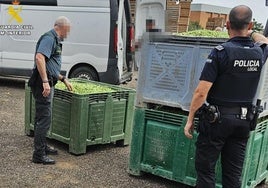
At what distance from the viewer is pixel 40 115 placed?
16.9 feet

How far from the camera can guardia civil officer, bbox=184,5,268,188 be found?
333 cm

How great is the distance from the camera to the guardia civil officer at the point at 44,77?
4.96 m

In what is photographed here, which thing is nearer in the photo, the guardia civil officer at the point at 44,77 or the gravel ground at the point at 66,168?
the gravel ground at the point at 66,168

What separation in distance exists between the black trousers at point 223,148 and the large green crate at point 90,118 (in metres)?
2.30

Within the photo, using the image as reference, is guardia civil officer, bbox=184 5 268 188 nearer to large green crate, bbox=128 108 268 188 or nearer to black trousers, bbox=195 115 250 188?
black trousers, bbox=195 115 250 188

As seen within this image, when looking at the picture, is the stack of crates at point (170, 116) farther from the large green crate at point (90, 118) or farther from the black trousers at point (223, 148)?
the large green crate at point (90, 118)

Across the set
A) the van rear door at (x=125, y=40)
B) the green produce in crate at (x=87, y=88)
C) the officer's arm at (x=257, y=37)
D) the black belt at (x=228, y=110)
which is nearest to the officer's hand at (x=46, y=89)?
the green produce in crate at (x=87, y=88)

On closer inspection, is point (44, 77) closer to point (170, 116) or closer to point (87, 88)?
point (87, 88)

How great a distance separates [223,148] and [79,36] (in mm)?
6563

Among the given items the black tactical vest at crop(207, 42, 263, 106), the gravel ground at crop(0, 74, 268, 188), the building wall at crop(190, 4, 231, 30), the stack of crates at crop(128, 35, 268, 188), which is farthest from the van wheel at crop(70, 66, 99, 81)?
the building wall at crop(190, 4, 231, 30)

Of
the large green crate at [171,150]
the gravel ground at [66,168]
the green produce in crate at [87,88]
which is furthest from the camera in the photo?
the green produce in crate at [87,88]

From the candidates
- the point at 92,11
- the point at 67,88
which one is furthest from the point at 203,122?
the point at 92,11

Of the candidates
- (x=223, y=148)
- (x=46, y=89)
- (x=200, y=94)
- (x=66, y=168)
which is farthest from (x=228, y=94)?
(x=66, y=168)

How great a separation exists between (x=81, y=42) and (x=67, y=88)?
159 inches
